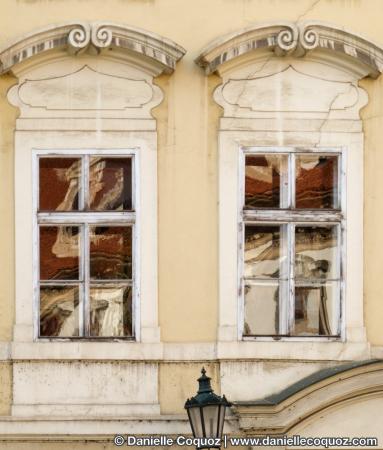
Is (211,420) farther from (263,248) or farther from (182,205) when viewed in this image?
(182,205)

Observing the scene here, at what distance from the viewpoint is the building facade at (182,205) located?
14.7m

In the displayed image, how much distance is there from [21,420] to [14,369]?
0.34 meters

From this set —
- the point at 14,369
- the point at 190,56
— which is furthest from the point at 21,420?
the point at 190,56

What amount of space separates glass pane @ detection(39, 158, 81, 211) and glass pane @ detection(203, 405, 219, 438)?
173 cm

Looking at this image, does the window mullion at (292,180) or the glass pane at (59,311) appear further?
the window mullion at (292,180)

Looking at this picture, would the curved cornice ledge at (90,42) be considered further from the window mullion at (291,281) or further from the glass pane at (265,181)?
the window mullion at (291,281)

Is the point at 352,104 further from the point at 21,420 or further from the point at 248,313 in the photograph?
the point at 21,420

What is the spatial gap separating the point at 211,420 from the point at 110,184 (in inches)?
71.1

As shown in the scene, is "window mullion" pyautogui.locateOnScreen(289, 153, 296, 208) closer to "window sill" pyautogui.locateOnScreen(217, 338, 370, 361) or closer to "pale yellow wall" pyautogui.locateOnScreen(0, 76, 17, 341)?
"window sill" pyautogui.locateOnScreen(217, 338, 370, 361)

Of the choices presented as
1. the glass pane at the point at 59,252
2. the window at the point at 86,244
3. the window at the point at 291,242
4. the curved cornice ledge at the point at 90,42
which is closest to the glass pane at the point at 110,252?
the window at the point at 86,244

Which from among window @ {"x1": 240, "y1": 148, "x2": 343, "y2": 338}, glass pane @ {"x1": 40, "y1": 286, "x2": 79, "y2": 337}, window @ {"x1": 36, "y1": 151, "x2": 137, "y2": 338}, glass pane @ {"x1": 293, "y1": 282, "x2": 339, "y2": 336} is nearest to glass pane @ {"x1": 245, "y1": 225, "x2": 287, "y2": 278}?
window @ {"x1": 240, "y1": 148, "x2": 343, "y2": 338}

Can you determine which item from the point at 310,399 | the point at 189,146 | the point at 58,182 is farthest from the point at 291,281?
the point at 58,182

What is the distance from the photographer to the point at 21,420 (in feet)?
48.0

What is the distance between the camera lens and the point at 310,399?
47.6ft
